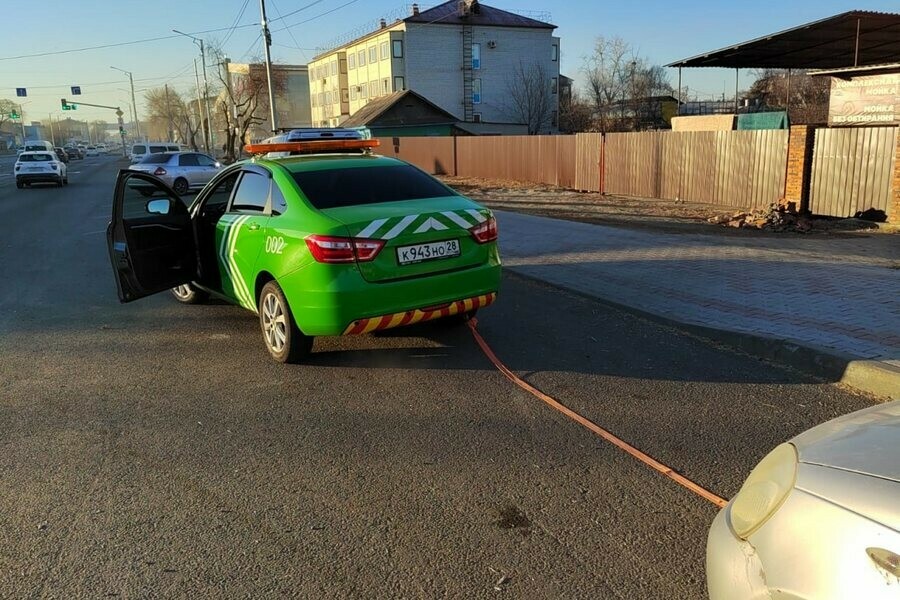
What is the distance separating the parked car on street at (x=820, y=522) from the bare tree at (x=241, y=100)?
177ft

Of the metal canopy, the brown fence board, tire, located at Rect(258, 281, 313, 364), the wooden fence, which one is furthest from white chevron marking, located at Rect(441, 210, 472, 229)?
the metal canopy

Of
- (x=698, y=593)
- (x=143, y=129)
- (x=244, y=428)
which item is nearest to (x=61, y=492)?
(x=244, y=428)

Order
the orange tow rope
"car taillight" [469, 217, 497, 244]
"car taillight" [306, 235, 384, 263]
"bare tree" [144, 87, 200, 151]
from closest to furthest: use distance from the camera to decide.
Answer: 1. the orange tow rope
2. "car taillight" [306, 235, 384, 263]
3. "car taillight" [469, 217, 497, 244]
4. "bare tree" [144, 87, 200, 151]

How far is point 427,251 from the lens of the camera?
5168mm

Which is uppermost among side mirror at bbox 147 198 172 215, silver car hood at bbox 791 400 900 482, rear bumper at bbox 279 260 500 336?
side mirror at bbox 147 198 172 215

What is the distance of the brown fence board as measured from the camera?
12141mm

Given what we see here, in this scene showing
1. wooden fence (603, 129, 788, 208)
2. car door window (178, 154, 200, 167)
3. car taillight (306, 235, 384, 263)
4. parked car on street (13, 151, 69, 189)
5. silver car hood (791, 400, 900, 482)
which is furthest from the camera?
parked car on street (13, 151, 69, 189)

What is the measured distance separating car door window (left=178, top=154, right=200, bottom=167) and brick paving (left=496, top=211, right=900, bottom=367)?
15.7 m

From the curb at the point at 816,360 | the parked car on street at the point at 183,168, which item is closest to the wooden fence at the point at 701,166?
the curb at the point at 816,360

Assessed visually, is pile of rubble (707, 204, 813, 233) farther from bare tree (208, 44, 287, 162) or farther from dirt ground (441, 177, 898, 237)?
bare tree (208, 44, 287, 162)

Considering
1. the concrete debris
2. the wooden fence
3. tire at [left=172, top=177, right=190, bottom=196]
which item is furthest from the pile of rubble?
tire at [left=172, top=177, right=190, bottom=196]

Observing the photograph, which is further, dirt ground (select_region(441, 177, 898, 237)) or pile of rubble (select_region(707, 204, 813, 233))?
pile of rubble (select_region(707, 204, 813, 233))

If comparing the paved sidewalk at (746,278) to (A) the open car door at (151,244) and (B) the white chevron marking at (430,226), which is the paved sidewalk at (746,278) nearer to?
(B) the white chevron marking at (430,226)

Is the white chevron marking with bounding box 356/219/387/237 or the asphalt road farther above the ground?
the white chevron marking with bounding box 356/219/387/237
